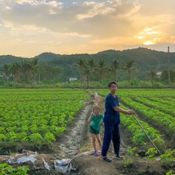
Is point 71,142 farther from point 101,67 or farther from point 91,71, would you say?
point 91,71

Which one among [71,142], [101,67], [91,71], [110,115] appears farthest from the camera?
[91,71]

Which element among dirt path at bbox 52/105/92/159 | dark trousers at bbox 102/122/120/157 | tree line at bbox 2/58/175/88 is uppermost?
tree line at bbox 2/58/175/88

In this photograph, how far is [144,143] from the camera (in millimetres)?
14828

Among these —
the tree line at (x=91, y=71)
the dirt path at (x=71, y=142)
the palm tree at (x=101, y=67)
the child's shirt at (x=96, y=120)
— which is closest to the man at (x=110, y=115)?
the child's shirt at (x=96, y=120)

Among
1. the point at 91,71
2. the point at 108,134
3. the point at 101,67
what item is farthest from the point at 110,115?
the point at 91,71

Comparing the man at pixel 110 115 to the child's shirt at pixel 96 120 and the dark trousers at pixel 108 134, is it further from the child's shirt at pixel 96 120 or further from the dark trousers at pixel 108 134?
the child's shirt at pixel 96 120

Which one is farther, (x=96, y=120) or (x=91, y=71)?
(x=91, y=71)

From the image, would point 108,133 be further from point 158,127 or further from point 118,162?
point 158,127

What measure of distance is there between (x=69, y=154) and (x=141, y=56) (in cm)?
18786

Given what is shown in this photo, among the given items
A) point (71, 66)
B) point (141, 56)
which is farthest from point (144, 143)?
point (141, 56)

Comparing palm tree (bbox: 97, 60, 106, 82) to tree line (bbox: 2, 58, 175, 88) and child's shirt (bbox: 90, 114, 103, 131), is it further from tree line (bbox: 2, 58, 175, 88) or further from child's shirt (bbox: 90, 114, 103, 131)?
child's shirt (bbox: 90, 114, 103, 131)

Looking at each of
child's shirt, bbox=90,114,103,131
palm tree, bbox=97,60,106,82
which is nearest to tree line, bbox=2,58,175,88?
palm tree, bbox=97,60,106,82

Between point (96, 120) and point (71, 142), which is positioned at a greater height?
point (96, 120)

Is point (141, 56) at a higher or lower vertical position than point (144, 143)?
higher
